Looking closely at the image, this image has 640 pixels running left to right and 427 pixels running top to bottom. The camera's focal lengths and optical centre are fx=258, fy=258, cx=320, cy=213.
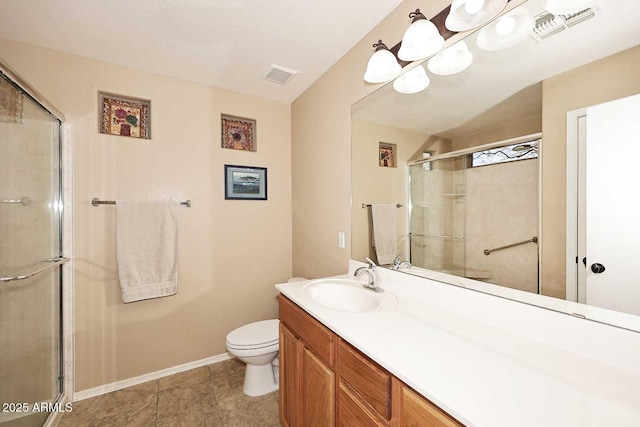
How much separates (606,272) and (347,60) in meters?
1.76

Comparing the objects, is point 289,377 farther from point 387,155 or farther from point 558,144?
point 558,144

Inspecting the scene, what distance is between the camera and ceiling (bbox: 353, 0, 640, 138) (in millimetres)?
757

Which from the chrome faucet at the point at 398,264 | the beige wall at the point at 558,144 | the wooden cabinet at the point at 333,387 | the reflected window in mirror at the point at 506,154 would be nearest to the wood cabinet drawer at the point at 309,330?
the wooden cabinet at the point at 333,387

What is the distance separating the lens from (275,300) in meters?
2.56

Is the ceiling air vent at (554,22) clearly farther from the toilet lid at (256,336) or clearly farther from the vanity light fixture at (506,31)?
the toilet lid at (256,336)

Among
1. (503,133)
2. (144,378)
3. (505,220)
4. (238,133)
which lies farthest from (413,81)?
(144,378)

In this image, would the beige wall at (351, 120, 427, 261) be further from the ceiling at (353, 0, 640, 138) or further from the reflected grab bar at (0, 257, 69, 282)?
the reflected grab bar at (0, 257, 69, 282)

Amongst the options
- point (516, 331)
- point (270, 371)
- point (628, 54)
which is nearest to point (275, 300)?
point (270, 371)

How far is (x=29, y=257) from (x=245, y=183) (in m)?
1.45

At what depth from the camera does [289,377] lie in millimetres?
1400

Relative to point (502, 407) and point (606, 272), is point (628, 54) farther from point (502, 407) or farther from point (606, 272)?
point (502, 407)

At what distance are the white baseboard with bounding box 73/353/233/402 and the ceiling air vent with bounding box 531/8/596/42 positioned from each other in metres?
2.85

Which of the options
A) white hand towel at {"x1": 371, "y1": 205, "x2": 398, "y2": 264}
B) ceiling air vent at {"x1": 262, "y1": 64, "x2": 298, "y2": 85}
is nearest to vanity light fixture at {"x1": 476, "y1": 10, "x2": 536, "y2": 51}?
white hand towel at {"x1": 371, "y1": 205, "x2": 398, "y2": 264}

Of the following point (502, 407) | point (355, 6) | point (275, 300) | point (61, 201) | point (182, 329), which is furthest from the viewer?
point (275, 300)
